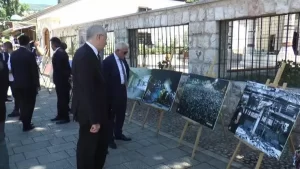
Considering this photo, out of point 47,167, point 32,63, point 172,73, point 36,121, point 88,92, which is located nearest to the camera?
point 88,92

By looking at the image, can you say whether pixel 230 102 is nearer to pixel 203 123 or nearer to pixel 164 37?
pixel 203 123

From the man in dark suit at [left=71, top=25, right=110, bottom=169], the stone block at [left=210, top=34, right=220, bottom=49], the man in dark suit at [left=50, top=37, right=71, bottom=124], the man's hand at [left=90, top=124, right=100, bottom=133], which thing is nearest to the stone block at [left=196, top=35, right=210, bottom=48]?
the stone block at [left=210, top=34, right=220, bottom=49]

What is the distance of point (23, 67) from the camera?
16.9 ft

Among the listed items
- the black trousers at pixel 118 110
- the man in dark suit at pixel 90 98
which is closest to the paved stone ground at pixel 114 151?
the black trousers at pixel 118 110

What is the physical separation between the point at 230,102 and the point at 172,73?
1.59 metres

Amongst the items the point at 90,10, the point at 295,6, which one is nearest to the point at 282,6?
the point at 295,6

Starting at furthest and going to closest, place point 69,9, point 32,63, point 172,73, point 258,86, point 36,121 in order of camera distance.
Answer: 1. point 69,9
2. point 36,121
3. point 32,63
4. point 172,73
5. point 258,86

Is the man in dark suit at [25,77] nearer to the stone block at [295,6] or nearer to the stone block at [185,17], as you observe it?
the stone block at [185,17]

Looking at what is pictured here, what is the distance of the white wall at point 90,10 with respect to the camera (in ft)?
63.7

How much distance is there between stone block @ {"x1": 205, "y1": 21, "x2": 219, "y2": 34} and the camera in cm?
559

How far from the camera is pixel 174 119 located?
590cm

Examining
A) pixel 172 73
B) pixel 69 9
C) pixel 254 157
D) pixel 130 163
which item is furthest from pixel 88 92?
pixel 69 9

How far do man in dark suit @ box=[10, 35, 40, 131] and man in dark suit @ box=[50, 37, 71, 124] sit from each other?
1.60ft

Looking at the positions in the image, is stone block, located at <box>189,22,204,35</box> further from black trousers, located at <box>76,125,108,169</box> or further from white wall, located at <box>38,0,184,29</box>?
white wall, located at <box>38,0,184,29</box>
